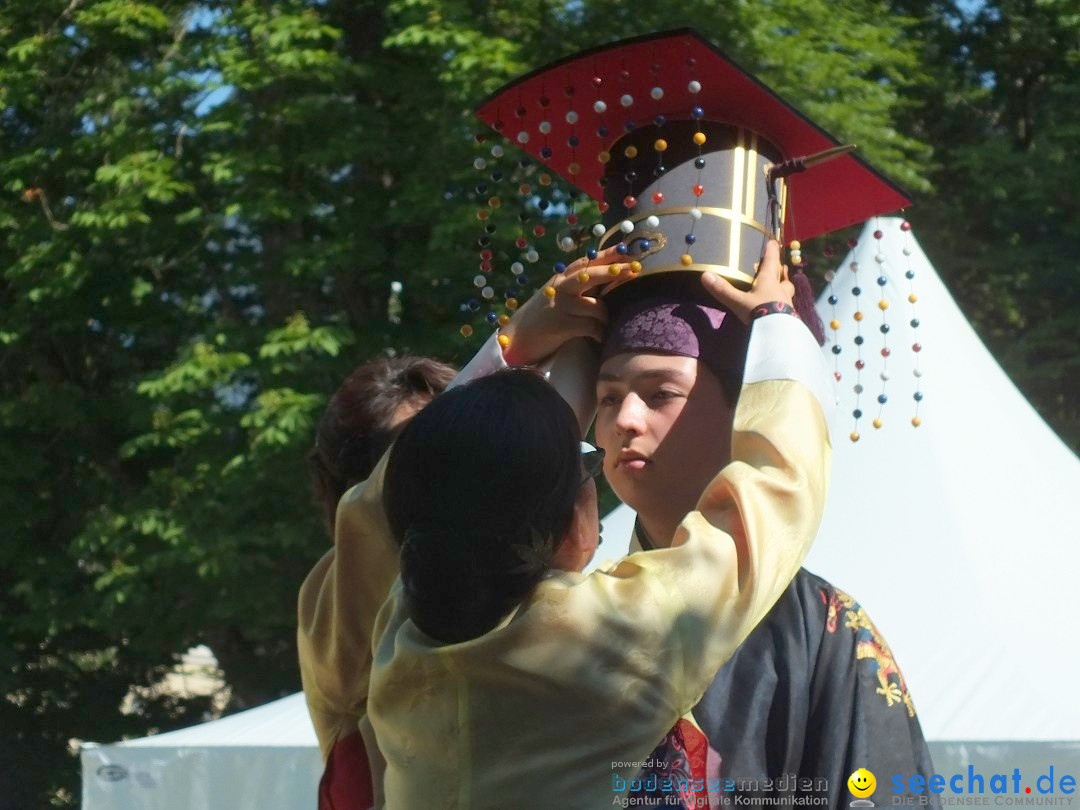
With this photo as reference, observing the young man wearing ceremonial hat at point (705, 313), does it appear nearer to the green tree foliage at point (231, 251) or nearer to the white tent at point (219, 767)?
the white tent at point (219, 767)

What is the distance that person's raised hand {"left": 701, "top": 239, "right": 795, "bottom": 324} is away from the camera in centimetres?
183

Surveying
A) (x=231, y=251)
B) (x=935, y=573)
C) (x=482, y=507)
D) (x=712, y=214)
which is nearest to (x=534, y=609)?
(x=482, y=507)

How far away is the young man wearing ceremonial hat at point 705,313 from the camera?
1.79m

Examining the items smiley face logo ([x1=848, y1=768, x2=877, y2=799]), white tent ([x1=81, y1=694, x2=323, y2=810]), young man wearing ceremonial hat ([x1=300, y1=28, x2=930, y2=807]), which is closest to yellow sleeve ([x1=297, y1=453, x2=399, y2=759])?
young man wearing ceremonial hat ([x1=300, y1=28, x2=930, y2=807])

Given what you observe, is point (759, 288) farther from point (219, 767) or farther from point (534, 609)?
point (219, 767)

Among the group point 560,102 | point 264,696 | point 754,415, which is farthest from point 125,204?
point 754,415

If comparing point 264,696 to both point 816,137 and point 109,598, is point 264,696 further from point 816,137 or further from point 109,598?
point 816,137

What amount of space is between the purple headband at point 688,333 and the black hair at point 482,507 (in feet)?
1.71

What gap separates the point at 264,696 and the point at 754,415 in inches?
289

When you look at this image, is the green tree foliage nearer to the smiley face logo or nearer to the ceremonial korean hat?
the ceremonial korean hat

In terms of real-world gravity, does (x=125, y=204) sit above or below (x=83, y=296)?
above

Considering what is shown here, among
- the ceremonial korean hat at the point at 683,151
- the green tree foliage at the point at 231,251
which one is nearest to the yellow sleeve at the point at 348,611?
the ceremonial korean hat at the point at 683,151

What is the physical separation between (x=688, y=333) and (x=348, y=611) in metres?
0.62

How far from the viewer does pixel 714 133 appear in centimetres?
206
